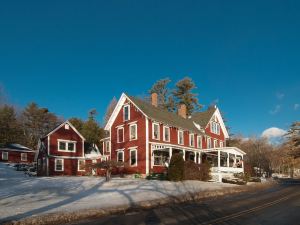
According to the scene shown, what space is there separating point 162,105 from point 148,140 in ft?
144

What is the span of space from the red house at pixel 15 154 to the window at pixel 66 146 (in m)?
21.8

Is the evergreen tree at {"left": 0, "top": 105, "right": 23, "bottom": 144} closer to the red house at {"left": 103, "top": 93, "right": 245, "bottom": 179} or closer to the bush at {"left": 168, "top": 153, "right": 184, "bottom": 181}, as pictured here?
the red house at {"left": 103, "top": 93, "right": 245, "bottom": 179}

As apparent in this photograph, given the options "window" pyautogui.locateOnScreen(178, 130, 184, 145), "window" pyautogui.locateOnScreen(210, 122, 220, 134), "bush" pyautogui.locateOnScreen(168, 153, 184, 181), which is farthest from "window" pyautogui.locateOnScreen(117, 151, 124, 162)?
"window" pyautogui.locateOnScreen(210, 122, 220, 134)

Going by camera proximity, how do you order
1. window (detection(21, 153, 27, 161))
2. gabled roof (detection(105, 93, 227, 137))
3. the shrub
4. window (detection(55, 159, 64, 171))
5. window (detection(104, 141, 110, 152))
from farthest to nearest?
1. window (detection(21, 153, 27, 161))
2. window (detection(55, 159, 64, 171))
3. window (detection(104, 141, 110, 152))
4. gabled roof (detection(105, 93, 227, 137))
5. the shrub

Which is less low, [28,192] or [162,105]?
[162,105]

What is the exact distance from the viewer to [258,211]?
617 inches

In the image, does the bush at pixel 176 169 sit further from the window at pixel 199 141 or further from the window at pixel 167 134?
the window at pixel 199 141

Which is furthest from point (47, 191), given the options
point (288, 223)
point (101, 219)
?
point (288, 223)

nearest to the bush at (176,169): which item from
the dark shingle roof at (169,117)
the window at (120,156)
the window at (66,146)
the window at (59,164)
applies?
the dark shingle roof at (169,117)

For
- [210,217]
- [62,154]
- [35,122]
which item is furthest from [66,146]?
[35,122]

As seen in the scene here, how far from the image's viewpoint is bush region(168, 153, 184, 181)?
3080 centimetres

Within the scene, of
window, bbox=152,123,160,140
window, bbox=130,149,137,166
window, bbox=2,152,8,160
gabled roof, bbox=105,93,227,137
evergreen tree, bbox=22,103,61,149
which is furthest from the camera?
evergreen tree, bbox=22,103,61,149

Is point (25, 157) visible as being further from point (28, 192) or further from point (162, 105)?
point (28, 192)

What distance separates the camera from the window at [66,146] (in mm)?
46062
